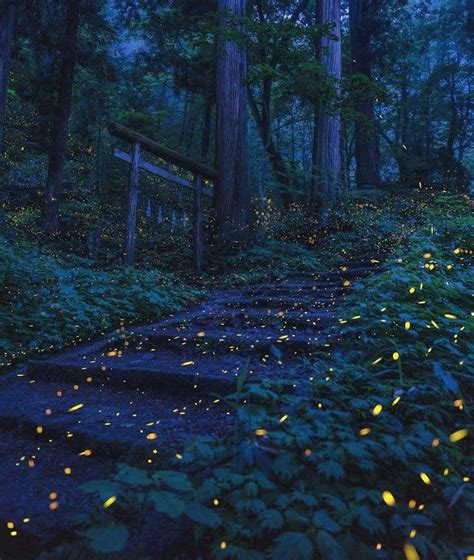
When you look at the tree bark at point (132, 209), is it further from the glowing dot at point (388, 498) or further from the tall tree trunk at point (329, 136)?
the glowing dot at point (388, 498)

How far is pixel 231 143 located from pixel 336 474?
9.56 m

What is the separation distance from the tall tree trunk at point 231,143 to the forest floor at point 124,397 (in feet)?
16.0

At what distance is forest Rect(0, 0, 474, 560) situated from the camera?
1853mm

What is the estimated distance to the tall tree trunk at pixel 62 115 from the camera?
39.9 ft

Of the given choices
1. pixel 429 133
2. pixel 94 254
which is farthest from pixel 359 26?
pixel 94 254

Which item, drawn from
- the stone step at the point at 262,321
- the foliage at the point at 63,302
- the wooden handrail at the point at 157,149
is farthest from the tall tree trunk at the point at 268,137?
the stone step at the point at 262,321

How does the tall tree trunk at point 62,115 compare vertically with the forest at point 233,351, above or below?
above

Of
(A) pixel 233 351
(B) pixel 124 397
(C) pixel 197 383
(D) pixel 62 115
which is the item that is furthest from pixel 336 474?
(D) pixel 62 115

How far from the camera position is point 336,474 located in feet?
6.15

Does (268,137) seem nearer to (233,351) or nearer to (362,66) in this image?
(362,66)

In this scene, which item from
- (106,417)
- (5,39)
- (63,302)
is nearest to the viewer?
(106,417)

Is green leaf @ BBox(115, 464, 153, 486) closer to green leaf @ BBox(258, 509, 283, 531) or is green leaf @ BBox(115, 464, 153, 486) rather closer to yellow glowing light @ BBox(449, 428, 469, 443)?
green leaf @ BBox(258, 509, 283, 531)

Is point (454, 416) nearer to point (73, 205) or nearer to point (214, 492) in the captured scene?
point (214, 492)

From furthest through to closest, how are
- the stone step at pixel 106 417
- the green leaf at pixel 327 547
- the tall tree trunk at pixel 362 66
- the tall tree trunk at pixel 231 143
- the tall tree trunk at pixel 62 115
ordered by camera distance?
the tall tree trunk at pixel 362 66, the tall tree trunk at pixel 62 115, the tall tree trunk at pixel 231 143, the stone step at pixel 106 417, the green leaf at pixel 327 547
